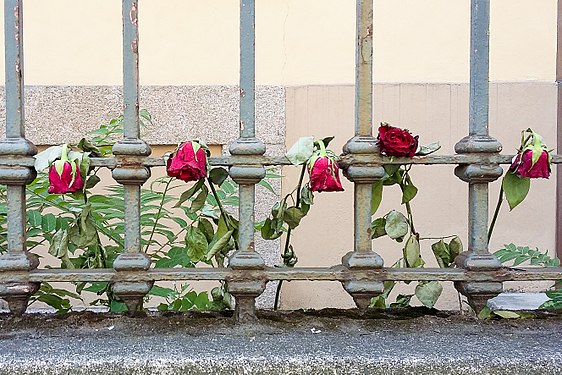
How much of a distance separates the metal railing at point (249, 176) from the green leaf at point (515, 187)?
1.5 inches

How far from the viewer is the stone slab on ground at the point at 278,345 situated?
1188mm

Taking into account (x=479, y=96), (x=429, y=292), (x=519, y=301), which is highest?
(x=479, y=96)

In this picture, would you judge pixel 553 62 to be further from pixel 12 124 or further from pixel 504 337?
pixel 12 124

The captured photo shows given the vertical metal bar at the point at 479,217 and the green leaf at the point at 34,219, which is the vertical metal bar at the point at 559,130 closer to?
the vertical metal bar at the point at 479,217

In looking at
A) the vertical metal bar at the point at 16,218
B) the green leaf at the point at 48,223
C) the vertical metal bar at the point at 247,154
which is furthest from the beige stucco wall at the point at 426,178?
the vertical metal bar at the point at 16,218

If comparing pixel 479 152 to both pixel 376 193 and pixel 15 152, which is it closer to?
pixel 376 193

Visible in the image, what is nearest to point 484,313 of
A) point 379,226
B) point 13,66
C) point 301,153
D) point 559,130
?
point 379,226

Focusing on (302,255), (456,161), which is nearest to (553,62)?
(302,255)

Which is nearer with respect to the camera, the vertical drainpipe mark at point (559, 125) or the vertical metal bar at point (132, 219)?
the vertical metal bar at point (132, 219)

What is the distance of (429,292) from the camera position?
142cm

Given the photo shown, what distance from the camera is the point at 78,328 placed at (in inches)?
53.2

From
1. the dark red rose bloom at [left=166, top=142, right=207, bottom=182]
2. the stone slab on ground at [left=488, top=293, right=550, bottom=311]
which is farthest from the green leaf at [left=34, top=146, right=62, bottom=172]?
the stone slab on ground at [left=488, top=293, right=550, bottom=311]

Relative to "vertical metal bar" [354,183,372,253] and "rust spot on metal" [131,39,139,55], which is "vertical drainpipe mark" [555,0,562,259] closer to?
"vertical metal bar" [354,183,372,253]

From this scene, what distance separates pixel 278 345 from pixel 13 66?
0.87 m
